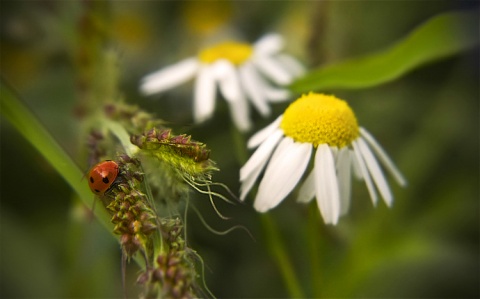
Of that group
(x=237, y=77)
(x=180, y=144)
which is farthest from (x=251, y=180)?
(x=237, y=77)

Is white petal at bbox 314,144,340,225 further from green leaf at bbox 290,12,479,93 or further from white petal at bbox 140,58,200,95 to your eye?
white petal at bbox 140,58,200,95

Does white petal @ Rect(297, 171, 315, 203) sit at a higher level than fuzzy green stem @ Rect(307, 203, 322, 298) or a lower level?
higher

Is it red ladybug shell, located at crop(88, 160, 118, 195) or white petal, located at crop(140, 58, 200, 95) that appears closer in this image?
red ladybug shell, located at crop(88, 160, 118, 195)

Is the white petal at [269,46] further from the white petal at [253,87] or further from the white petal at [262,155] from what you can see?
the white petal at [262,155]

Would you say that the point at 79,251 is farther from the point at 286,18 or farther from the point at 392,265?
the point at 286,18

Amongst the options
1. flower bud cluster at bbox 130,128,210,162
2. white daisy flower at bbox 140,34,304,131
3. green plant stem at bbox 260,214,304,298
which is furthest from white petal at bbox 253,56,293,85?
flower bud cluster at bbox 130,128,210,162

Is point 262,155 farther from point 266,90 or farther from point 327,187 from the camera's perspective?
point 266,90
